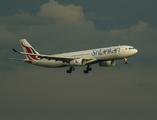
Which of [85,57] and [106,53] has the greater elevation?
[85,57]

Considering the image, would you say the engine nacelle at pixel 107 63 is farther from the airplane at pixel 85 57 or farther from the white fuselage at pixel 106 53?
the white fuselage at pixel 106 53

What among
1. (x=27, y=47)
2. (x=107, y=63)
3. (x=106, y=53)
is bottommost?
(x=106, y=53)

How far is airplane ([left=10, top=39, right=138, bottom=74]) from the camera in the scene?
64.8m

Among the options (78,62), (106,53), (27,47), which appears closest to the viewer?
(106,53)

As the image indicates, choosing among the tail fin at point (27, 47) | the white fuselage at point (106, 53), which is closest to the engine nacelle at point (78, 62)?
the white fuselage at point (106, 53)

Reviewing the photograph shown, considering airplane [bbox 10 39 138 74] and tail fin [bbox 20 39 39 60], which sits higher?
tail fin [bbox 20 39 39 60]

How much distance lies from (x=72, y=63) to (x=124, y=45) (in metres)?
11.9

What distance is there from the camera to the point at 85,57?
6906 centimetres

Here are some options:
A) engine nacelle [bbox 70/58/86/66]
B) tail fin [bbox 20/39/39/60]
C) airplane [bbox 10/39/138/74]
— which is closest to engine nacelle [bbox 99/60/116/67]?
airplane [bbox 10/39/138/74]

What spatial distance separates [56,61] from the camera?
244 ft

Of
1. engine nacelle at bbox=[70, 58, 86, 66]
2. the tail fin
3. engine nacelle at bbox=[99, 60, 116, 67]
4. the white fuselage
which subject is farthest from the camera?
the tail fin

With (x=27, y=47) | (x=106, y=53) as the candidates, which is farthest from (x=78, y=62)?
(x=27, y=47)

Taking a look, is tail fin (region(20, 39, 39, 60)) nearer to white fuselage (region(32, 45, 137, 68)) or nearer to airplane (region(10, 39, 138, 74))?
airplane (region(10, 39, 138, 74))

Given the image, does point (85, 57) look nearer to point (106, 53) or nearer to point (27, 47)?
point (106, 53)
